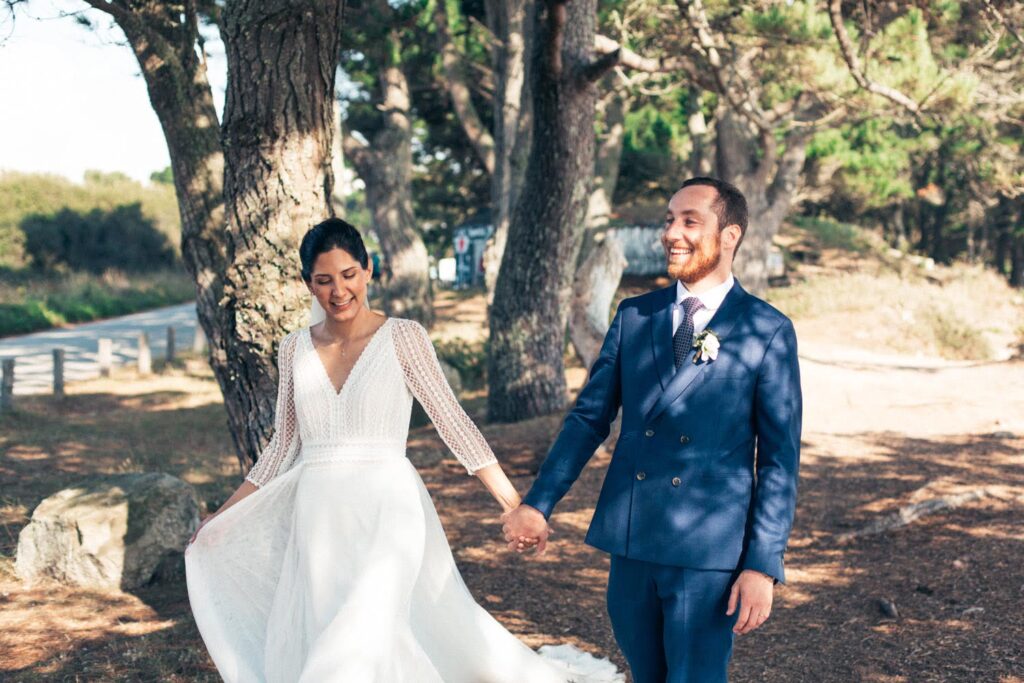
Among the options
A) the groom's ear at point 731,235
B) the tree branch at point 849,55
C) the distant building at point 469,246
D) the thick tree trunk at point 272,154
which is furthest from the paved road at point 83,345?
the groom's ear at point 731,235

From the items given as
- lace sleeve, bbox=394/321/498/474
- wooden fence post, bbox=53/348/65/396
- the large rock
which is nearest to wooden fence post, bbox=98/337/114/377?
wooden fence post, bbox=53/348/65/396

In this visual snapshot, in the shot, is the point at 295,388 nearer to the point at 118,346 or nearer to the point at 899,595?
the point at 899,595

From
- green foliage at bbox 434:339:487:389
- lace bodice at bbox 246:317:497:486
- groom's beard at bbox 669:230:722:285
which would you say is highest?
groom's beard at bbox 669:230:722:285

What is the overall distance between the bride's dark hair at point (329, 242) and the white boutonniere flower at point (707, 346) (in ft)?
4.80

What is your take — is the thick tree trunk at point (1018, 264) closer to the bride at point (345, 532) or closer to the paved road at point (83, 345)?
the paved road at point (83, 345)

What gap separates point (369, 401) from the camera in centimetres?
417

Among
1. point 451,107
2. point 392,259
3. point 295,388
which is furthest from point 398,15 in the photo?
point 295,388

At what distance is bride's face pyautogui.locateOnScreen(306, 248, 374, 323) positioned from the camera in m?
4.05

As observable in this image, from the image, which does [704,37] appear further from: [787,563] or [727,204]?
[727,204]

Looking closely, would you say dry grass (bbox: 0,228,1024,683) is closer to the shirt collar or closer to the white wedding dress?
the white wedding dress

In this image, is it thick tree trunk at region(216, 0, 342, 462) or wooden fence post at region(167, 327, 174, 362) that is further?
wooden fence post at region(167, 327, 174, 362)

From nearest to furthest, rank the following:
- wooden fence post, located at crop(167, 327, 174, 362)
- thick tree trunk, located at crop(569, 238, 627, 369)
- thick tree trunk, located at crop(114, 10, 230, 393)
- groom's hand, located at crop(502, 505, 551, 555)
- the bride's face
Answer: groom's hand, located at crop(502, 505, 551, 555) → the bride's face → thick tree trunk, located at crop(114, 10, 230, 393) → thick tree trunk, located at crop(569, 238, 627, 369) → wooden fence post, located at crop(167, 327, 174, 362)

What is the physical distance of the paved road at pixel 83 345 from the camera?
62.4ft

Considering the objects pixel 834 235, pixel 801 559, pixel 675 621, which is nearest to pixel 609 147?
pixel 801 559
